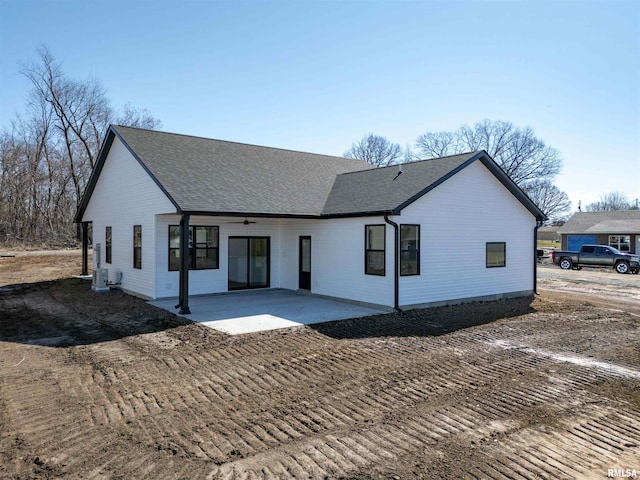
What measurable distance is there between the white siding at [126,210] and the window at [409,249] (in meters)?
6.39

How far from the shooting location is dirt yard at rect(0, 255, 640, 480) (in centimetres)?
399

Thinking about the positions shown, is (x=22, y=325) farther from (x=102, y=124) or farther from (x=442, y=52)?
(x=102, y=124)

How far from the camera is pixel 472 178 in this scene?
13594mm

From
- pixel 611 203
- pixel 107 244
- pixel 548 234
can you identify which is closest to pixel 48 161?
pixel 107 244

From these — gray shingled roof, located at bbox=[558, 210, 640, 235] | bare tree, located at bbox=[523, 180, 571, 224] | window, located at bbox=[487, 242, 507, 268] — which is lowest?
window, located at bbox=[487, 242, 507, 268]

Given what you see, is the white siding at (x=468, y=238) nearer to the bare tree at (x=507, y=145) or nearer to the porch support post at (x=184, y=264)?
the porch support post at (x=184, y=264)

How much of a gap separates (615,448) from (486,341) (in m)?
4.56

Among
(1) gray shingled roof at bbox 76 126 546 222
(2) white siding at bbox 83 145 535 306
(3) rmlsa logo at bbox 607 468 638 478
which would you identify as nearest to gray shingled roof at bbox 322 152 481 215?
(1) gray shingled roof at bbox 76 126 546 222

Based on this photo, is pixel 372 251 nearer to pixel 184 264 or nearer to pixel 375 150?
pixel 184 264

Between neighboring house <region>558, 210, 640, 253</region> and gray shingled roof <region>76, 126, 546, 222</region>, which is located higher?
gray shingled roof <region>76, 126, 546, 222</region>

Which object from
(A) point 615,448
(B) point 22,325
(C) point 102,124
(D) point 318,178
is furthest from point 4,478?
(C) point 102,124

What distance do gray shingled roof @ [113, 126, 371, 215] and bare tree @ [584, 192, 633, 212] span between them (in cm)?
8266

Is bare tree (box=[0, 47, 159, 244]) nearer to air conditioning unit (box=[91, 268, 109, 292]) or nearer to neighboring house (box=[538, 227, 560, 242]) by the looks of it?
air conditioning unit (box=[91, 268, 109, 292])

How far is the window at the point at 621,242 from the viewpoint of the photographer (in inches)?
1278
